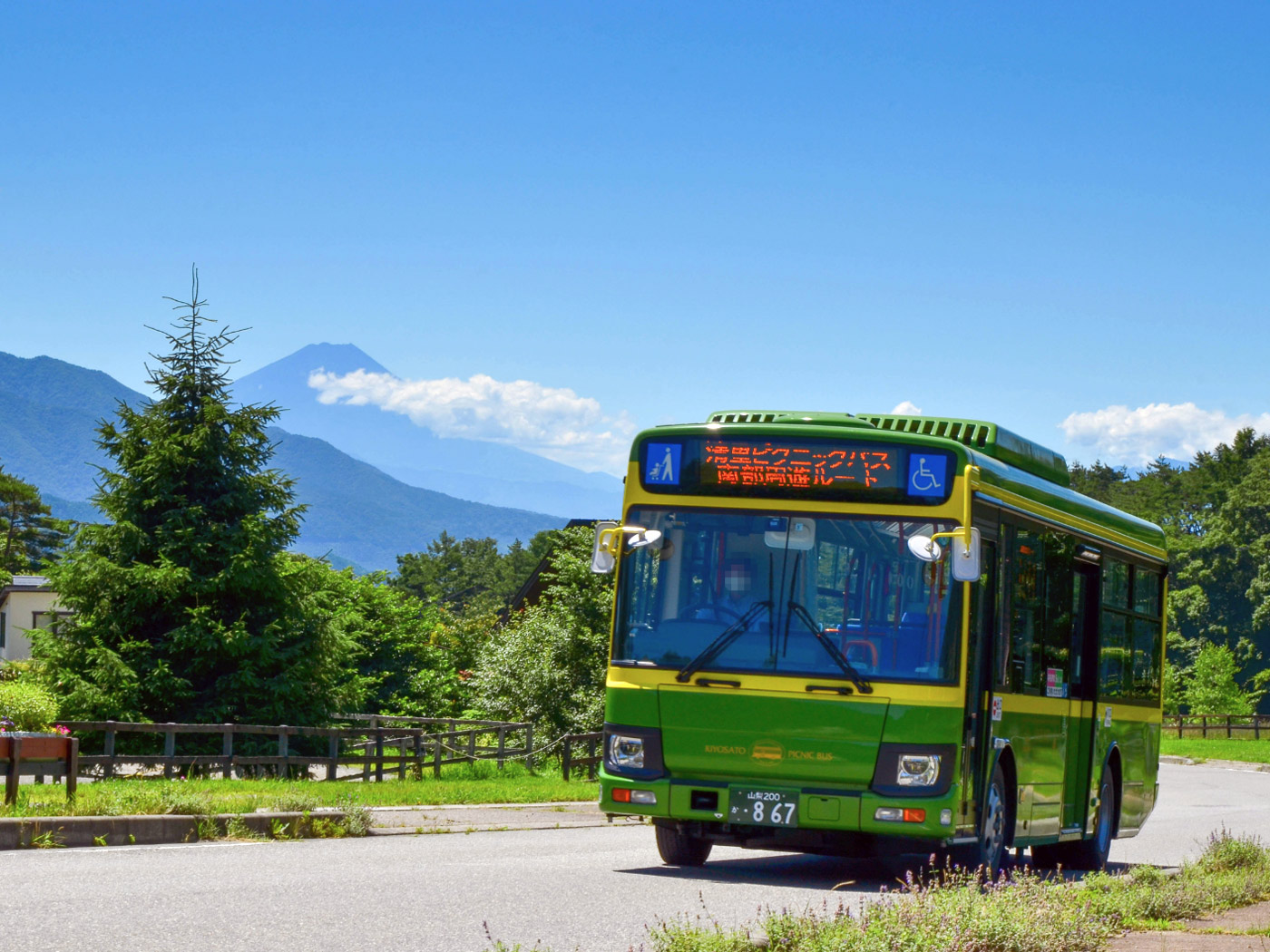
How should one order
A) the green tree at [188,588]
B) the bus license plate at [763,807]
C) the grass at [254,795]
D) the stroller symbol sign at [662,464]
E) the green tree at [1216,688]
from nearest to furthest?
the bus license plate at [763,807], the stroller symbol sign at [662,464], the grass at [254,795], the green tree at [188,588], the green tree at [1216,688]

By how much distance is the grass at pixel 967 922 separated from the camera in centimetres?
717

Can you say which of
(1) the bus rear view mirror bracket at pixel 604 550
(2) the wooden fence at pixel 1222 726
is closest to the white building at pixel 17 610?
(2) the wooden fence at pixel 1222 726

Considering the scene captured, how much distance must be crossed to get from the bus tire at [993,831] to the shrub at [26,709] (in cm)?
1594

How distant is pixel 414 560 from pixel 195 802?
6197 inches

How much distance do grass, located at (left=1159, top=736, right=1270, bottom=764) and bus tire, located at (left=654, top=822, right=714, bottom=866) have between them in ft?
126

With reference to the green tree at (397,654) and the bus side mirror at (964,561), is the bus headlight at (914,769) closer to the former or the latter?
the bus side mirror at (964,561)

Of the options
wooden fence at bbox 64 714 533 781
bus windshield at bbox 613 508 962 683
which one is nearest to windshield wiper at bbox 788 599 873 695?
bus windshield at bbox 613 508 962 683

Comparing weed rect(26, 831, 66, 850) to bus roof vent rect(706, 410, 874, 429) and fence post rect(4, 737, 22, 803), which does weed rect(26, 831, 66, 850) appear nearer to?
fence post rect(4, 737, 22, 803)

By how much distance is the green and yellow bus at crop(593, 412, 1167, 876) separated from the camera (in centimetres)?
1127

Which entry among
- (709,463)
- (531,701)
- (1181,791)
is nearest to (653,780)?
(709,463)

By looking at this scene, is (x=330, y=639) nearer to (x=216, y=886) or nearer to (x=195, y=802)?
(x=195, y=802)

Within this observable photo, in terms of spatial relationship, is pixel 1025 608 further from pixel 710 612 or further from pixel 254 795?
pixel 254 795

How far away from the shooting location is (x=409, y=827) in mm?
16391

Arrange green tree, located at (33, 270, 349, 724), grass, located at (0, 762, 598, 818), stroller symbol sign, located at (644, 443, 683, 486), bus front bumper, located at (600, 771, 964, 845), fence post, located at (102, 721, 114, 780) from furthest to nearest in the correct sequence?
1. green tree, located at (33, 270, 349, 724)
2. fence post, located at (102, 721, 114, 780)
3. grass, located at (0, 762, 598, 818)
4. stroller symbol sign, located at (644, 443, 683, 486)
5. bus front bumper, located at (600, 771, 964, 845)
